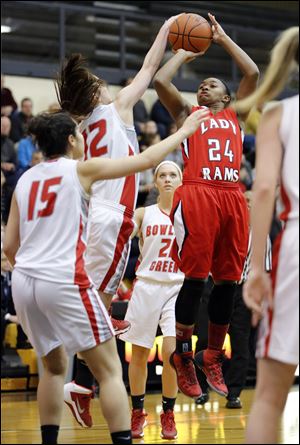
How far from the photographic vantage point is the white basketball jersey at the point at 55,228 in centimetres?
553

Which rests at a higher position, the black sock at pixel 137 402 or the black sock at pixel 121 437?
the black sock at pixel 121 437

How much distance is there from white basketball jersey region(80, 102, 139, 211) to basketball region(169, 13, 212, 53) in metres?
0.66

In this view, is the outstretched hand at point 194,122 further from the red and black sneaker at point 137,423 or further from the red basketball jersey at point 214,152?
the red and black sneaker at point 137,423

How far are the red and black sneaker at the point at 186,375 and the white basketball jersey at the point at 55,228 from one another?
175 cm

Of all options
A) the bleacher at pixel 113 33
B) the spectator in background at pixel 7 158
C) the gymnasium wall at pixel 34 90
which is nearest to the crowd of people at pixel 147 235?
the spectator in background at pixel 7 158

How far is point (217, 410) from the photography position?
38.7 feet

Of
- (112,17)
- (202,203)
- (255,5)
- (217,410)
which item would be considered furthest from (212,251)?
(255,5)

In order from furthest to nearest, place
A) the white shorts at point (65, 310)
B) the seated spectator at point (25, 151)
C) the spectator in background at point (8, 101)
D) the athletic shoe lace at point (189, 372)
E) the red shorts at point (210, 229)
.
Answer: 1. the spectator in background at point (8, 101)
2. the seated spectator at point (25, 151)
3. the athletic shoe lace at point (189, 372)
4. the red shorts at point (210, 229)
5. the white shorts at point (65, 310)

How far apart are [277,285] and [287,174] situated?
0.52 m

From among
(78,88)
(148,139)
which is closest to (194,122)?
(78,88)

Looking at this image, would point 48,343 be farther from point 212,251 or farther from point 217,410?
point 217,410

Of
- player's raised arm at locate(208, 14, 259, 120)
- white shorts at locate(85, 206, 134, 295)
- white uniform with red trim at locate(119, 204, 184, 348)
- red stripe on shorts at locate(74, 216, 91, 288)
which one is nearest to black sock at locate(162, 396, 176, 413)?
A: white uniform with red trim at locate(119, 204, 184, 348)

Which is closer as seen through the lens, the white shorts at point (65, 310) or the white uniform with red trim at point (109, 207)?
the white shorts at point (65, 310)

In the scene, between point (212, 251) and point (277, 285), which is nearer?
point (277, 285)
